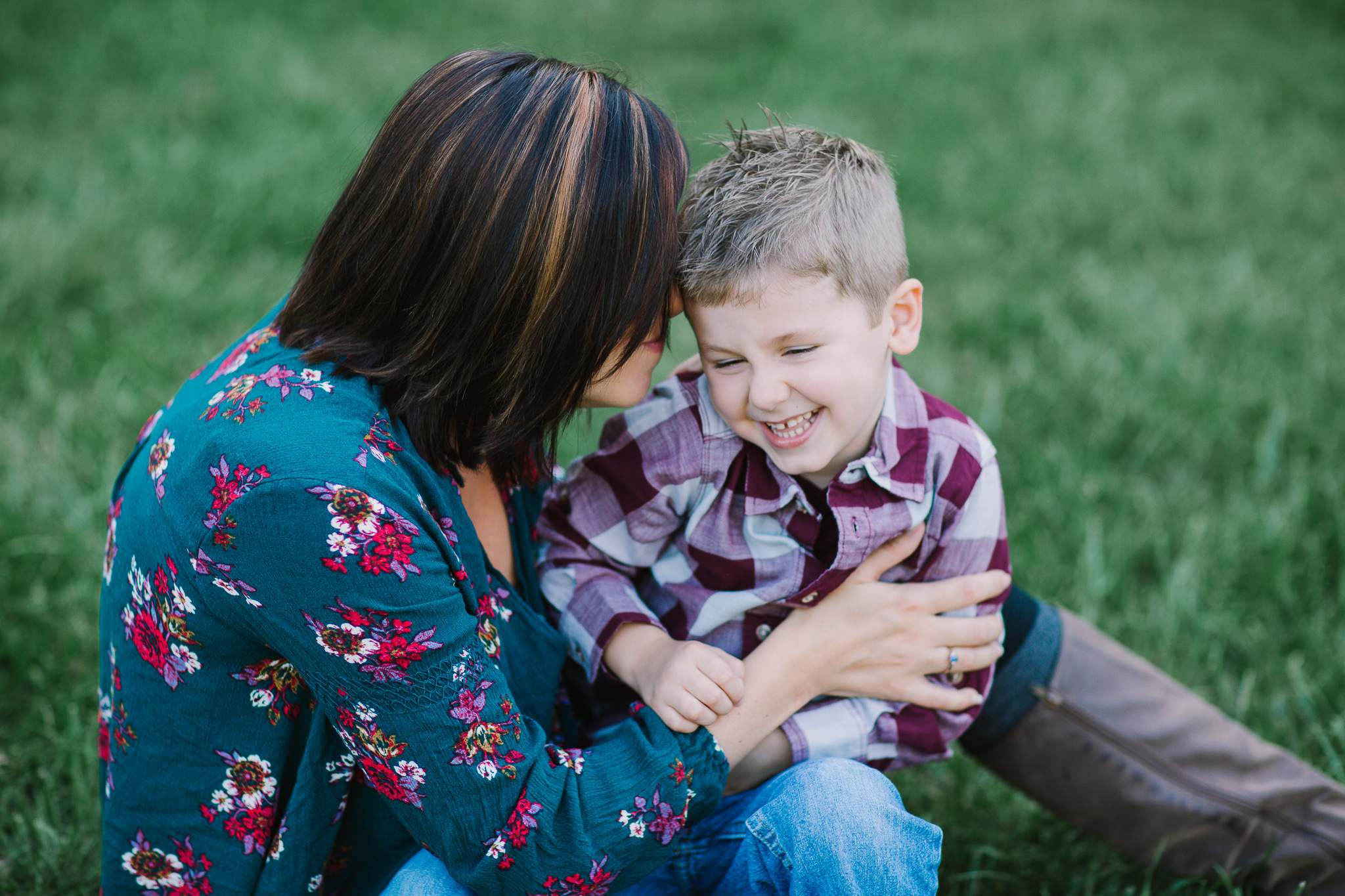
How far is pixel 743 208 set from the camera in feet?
5.11

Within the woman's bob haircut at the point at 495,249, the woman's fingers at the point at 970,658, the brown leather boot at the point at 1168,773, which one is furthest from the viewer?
the brown leather boot at the point at 1168,773

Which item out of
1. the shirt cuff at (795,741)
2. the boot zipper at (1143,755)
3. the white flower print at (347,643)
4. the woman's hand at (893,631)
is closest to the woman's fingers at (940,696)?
the woman's hand at (893,631)

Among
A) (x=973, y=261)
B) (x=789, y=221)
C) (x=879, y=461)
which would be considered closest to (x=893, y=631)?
(x=879, y=461)

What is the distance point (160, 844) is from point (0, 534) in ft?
4.97

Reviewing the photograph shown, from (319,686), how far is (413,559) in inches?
7.7

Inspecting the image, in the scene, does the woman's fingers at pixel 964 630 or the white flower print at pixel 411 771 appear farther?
the woman's fingers at pixel 964 630

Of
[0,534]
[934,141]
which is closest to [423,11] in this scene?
[934,141]

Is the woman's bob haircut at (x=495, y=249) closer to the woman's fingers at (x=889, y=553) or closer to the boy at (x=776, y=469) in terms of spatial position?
the boy at (x=776, y=469)

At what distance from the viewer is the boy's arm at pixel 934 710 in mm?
1675

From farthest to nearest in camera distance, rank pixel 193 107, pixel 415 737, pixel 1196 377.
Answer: pixel 193 107, pixel 1196 377, pixel 415 737

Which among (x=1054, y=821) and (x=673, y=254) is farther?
(x=1054, y=821)

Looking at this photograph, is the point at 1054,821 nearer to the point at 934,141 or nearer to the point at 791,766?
the point at 791,766

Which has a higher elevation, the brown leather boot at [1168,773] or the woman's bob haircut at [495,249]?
the woman's bob haircut at [495,249]

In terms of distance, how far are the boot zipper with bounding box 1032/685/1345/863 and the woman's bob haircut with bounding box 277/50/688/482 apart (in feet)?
3.54
